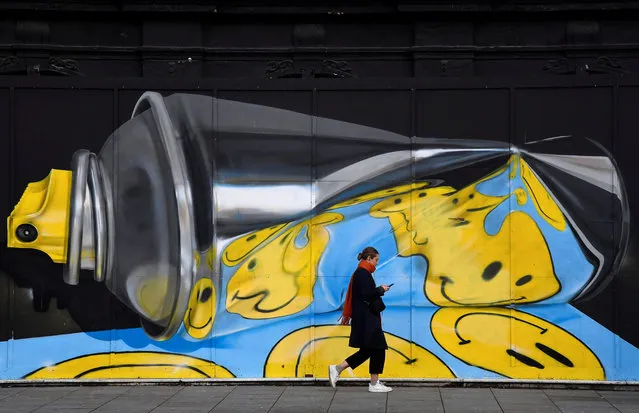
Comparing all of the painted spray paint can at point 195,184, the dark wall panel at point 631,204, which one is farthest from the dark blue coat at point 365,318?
the dark wall panel at point 631,204

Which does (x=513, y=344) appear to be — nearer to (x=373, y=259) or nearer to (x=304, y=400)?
(x=373, y=259)

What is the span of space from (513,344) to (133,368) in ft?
14.7

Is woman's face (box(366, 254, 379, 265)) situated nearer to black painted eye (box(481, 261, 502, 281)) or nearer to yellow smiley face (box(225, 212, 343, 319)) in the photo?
yellow smiley face (box(225, 212, 343, 319))

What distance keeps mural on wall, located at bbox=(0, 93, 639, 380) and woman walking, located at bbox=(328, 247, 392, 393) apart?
56 centimetres

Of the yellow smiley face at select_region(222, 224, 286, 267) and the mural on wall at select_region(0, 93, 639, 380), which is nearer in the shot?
the mural on wall at select_region(0, 93, 639, 380)

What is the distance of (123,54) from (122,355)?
12.0ft

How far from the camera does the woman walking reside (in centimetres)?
1227

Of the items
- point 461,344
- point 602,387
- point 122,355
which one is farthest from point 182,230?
point 602,387

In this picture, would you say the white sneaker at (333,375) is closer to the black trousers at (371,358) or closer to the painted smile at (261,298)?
the black trousers at (371,358)

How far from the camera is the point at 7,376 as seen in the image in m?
13.2

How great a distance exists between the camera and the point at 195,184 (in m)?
13.1

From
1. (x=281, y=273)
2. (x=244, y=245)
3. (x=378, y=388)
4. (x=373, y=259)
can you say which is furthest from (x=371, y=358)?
(x=244, y=245)

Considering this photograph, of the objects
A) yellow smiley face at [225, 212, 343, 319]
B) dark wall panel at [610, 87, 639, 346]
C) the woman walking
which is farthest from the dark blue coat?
dark wall panel at [610, 87, 639, 346]

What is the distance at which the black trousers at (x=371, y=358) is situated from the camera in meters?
12.3
